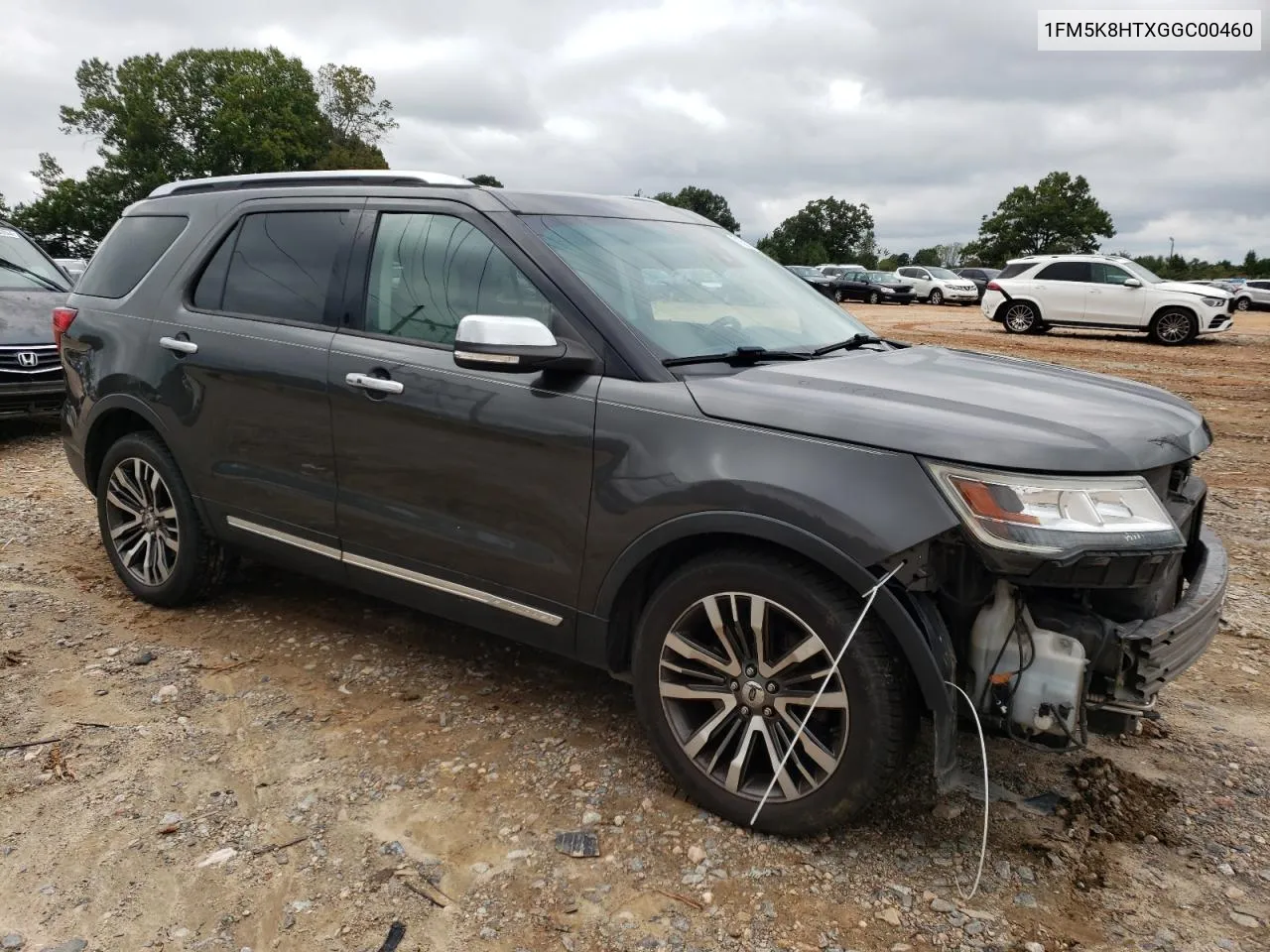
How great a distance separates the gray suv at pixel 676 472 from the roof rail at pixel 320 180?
0.9 inches

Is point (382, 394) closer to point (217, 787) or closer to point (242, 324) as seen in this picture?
point (242, 324)

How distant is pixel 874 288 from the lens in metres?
34.7

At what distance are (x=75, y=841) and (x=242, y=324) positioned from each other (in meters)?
2.00

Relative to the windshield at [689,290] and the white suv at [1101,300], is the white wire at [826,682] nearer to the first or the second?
the windshield at [689,290]

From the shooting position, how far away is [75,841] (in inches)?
109

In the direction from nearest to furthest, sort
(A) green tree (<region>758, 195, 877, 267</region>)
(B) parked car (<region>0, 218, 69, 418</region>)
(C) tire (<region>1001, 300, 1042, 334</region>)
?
(B) parked car (<region>0, 218, 69, 418</region>)
(C) tire (<region>1001, 300, 1042, 334</region>)
(A) green tree (<region>758, 195, 877, 267</region>)

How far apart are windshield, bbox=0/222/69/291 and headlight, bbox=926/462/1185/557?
8777 mm

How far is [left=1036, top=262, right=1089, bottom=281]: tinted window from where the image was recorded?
18797 mm

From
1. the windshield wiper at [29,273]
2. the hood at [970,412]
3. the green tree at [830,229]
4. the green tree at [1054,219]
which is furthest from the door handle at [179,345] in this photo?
the green tree at [830,229]

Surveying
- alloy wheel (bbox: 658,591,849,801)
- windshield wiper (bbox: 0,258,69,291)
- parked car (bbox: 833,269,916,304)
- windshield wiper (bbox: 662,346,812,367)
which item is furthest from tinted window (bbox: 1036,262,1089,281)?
alloy wheel (bbox: 658,591,849,801)

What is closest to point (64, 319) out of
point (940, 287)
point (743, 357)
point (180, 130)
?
point (743, 357)

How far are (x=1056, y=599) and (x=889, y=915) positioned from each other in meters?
0.93

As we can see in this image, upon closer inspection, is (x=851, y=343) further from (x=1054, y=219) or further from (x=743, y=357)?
(x=1054, y=219)

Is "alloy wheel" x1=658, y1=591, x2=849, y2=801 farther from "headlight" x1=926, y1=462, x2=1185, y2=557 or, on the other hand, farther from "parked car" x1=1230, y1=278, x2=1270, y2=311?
"parked car" x1=1230, y1=278, x2=1270, y2=311
